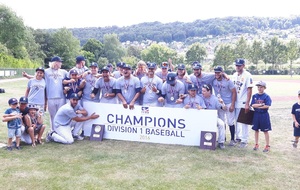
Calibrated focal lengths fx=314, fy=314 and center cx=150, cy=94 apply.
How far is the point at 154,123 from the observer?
25.5 ft

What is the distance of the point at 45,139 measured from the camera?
7918mm

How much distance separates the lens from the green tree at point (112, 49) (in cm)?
10062

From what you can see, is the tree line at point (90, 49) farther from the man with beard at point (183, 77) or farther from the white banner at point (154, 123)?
the man with beard at point (183, 77)

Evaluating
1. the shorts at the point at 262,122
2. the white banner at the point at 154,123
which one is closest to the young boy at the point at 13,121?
the white banner at the point at 154,123

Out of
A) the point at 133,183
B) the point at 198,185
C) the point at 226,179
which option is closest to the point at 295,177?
the point at 226,179

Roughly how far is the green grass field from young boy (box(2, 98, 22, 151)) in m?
0.27

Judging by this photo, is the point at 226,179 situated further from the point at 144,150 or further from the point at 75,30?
the point at 75,30

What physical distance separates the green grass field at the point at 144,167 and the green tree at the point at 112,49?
94116 mm

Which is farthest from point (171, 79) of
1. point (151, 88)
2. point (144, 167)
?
point (144, 167)

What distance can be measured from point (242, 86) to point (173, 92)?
1665mm

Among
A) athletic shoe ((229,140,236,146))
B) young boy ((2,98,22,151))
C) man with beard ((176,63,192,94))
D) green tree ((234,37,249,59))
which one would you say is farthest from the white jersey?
green tree ((234,37,249,59))

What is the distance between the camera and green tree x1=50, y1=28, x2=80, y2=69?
76.8 m

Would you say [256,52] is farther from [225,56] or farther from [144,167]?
[144,167]

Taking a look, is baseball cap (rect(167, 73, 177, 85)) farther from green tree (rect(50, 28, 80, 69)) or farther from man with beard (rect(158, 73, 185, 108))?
green tree (rect(50, 28, 80, 69))
